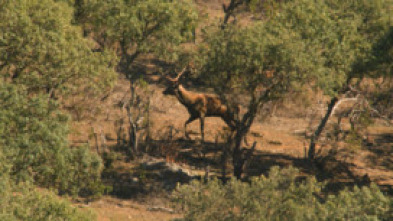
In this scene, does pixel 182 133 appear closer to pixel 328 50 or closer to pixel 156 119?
pixel 156 119

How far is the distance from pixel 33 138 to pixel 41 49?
14.7ft

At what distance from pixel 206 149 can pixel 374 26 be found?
10.2 meters

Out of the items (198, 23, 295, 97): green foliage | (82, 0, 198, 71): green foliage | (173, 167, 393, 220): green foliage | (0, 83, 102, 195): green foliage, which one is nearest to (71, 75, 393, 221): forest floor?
(82, 0, 198, 71): green foliage

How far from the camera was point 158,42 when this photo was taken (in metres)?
26.2

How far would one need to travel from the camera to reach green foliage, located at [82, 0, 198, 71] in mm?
25359

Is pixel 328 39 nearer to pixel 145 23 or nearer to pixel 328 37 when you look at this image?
pixel 328 37

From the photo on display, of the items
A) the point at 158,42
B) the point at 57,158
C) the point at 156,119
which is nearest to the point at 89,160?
the point at 57,158

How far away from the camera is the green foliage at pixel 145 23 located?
25359 millimetres

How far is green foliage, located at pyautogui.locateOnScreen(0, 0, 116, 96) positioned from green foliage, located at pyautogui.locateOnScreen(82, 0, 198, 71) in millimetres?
2836

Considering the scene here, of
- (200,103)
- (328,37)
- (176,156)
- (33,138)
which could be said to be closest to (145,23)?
(200,103)

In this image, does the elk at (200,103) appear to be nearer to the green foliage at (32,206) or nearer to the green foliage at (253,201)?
the green foliage at (253,201)

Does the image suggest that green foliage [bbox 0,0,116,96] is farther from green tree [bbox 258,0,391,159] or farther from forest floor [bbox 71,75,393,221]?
green tree [bbox 258,0,391,159]

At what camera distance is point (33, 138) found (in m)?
17.0

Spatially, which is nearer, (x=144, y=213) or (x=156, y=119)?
(x=144, y=213)
